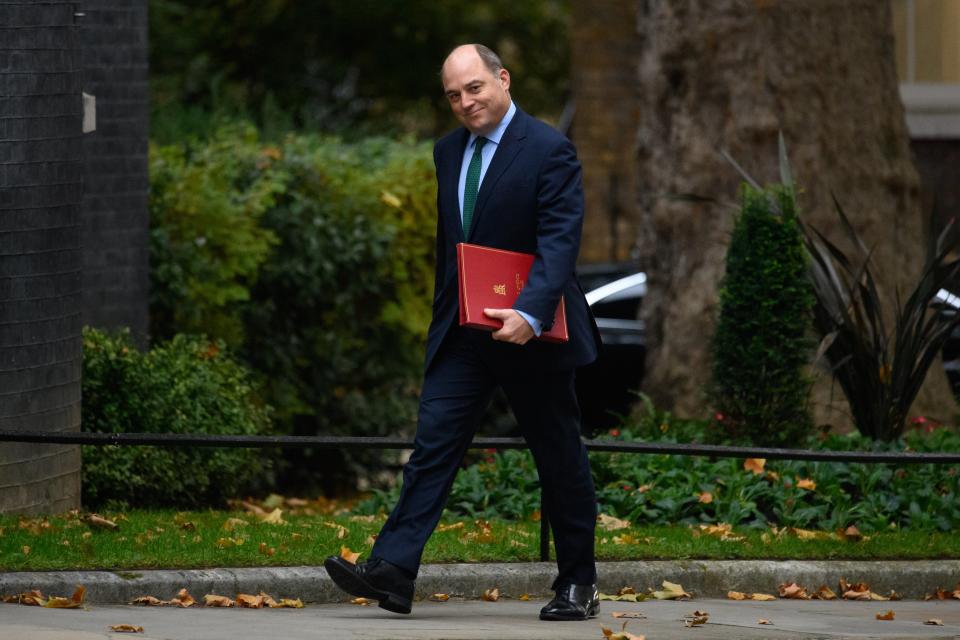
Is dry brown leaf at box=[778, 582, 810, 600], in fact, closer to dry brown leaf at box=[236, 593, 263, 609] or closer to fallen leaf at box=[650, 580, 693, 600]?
fallen leaf at box=[650, 580, 693, 600]

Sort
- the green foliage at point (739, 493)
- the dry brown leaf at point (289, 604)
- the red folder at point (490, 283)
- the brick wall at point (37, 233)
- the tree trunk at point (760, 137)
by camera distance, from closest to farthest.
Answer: the red folder at point (490, 283)
the dry brown leaf at point (289, 604)
the brick wall at point (37, 233)
the green foliage at point (739, 493)
the tree trunk at point (760, 137)

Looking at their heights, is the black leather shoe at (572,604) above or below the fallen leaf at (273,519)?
above

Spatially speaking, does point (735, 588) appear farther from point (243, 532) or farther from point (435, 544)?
point (243, 532)

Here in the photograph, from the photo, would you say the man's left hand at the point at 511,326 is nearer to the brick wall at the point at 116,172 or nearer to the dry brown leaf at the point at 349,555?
the dry brown leaf at the point at 349,555

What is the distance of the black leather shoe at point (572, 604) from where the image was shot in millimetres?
6465

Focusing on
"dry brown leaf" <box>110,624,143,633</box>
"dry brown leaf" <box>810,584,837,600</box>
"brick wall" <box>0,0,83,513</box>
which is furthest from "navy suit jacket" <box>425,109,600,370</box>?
"brick wall" <box>0,0,83,513</box>

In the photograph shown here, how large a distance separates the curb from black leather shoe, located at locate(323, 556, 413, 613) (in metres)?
0.76

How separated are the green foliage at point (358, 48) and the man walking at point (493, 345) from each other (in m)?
21.5

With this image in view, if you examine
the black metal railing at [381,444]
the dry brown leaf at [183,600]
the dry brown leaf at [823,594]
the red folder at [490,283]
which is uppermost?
the red folder at [490,283]

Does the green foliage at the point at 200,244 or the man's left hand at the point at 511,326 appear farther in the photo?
the green foliage at the point at 200,244

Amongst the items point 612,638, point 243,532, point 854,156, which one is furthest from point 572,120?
point 612,638

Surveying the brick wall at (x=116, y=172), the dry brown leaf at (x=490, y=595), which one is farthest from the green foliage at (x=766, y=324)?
the brick wall at (x=116, y=172)

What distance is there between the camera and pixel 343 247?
1221 cm

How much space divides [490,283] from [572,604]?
1.23 meters
